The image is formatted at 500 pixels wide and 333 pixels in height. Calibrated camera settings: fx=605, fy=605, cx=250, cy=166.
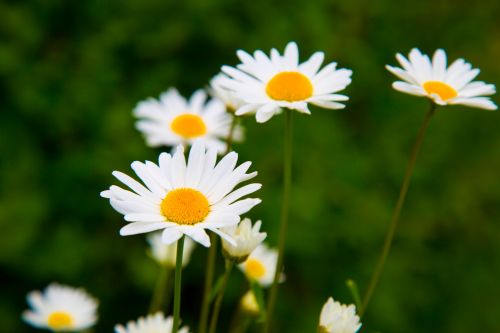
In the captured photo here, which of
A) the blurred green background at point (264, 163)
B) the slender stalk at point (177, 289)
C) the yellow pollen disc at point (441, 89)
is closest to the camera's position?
the slender stalk at point (177, 289)

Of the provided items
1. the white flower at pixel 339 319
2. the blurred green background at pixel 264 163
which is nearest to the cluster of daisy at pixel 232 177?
the white flower at pixel 339 319

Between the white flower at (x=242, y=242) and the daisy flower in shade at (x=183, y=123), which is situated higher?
the daisy flower in shade at (x=183, y=123)

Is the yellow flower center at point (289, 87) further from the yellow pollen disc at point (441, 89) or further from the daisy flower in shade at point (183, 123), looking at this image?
the daisy flower in shade at point (183, 123)

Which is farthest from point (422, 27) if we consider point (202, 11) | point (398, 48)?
point (202, 11)

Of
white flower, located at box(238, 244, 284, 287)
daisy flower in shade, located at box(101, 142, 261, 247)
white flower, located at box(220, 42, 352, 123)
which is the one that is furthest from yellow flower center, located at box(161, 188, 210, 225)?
white flower, located at box(238, 244, 284, 287)

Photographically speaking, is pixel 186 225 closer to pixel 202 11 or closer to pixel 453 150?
pixel 202 11

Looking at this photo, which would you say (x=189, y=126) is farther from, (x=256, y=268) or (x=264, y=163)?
(x=264, y=163)

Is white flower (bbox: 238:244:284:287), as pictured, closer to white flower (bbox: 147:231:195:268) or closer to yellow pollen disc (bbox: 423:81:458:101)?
white flower (bbox: 147:231:195:268)
